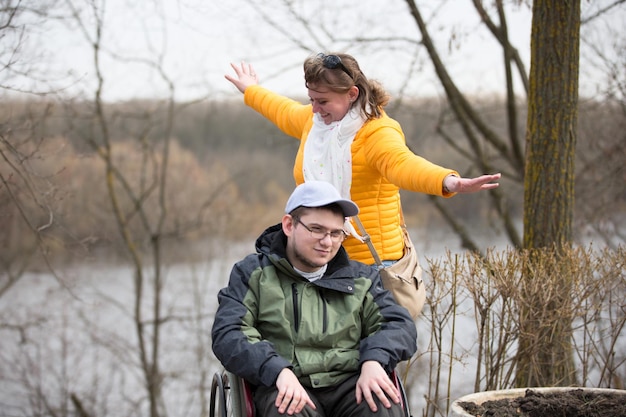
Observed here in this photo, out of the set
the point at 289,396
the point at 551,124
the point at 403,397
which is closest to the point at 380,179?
the point at 403,397

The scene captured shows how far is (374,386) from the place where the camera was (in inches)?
112

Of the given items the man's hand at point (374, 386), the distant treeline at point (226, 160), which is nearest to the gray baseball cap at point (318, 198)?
the man's hand at point (374, 386)

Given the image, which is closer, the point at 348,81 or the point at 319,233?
the point at 319,233

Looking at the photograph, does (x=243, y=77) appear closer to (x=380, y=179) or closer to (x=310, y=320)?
(x=380, y=179)

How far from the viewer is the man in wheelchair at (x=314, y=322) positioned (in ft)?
9.41

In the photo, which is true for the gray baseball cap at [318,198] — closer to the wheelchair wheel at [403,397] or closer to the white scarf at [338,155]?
the white scarf at [338,155]

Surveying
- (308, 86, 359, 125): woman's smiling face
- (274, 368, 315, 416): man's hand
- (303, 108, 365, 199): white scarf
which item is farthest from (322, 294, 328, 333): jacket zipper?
(308, 86, 359, 125): woman's smiling face

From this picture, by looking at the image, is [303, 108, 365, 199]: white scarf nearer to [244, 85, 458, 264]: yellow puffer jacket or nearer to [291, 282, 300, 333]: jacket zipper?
[244, 85, 458, 264]: yellow puffer jacket

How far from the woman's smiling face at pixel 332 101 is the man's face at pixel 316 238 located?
551 millimetres

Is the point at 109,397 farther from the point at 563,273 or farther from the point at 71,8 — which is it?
the point at 563,273

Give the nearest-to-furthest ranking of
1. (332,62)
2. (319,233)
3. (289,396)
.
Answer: (289,396)
(319,233)
(332,62)

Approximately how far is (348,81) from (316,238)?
2.37 feet

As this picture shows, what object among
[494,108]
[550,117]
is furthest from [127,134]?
[550,117]

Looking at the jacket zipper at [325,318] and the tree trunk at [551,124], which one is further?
the tree trunk at [551,124]
